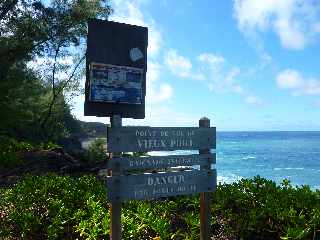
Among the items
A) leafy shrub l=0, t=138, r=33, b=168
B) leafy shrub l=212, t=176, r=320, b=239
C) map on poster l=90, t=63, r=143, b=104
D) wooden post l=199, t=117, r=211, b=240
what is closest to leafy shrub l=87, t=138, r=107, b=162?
leafy shrub l=0, t=138, r=33, b=168

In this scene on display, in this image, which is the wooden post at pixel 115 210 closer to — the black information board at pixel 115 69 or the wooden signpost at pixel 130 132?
the wooden signpost at pixel 130 132

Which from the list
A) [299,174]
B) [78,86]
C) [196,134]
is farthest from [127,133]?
[299,174]

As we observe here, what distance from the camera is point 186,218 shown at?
8562 millimetres

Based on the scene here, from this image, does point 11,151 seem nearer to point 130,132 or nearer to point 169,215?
point 169,215

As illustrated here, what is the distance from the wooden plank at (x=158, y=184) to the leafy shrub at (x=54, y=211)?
167 cm

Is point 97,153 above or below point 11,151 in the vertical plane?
below

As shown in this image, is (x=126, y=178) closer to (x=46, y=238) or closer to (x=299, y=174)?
(x=46, y=238)

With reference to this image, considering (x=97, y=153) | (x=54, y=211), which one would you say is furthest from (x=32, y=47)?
(x=54, y=211)

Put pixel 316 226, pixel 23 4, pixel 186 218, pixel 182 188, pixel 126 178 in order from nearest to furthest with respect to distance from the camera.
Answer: pixel 126 178
pixel 182 188
pixel 316 226
pixel 186 218
pixel 23 4

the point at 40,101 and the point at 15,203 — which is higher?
the point at 40,101

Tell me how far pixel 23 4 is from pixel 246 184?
20.6m

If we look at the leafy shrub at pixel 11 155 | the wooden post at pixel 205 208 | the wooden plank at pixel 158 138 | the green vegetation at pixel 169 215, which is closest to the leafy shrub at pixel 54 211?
the green vegetation at pixel 169 215

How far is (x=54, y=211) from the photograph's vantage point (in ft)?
31.3

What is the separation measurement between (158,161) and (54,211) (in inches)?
129
